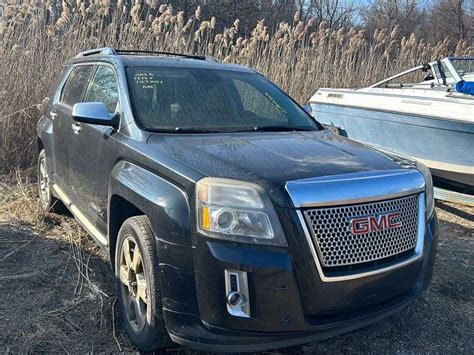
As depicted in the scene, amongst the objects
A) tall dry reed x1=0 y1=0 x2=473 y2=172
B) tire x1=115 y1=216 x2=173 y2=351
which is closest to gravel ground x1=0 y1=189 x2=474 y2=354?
tire x1=115 y1=216 x2=173 y2=351

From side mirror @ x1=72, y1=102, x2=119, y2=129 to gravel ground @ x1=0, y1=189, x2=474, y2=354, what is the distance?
3.99 ft

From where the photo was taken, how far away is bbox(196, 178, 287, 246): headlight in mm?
2312

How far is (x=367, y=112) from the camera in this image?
692cm

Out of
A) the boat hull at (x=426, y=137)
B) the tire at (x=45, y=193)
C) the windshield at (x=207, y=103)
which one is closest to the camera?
the windshield at (x=207, y=103)

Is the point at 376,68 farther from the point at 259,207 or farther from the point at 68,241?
the point at 259,207

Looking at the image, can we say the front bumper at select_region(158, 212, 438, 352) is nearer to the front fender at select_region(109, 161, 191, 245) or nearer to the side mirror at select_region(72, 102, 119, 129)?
the front fender at select_region(109, 161, 191, 245)

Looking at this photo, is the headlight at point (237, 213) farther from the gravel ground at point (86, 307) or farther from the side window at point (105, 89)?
the side window at point (105, 89)

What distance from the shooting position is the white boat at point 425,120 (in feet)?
18.7

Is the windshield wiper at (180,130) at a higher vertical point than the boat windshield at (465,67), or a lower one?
lower

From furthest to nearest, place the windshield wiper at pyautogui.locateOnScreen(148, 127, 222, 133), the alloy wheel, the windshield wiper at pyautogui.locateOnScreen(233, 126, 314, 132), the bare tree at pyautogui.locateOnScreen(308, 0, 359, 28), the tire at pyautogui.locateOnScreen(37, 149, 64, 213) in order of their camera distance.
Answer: the bare tree at pyautogui.locateOnScreen(308, 0, 359, 28), the tire at pyautogui.locateOnScreen(37, 149, 64, 213), the windshield wiper at pyautogui.locateOnScreen(233, 126, 314, 132), the windshield wiper at pyautogui.locateOnScreen(148, 127, 222, 133), the alloy wheel

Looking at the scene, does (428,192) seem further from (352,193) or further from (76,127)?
(76,127)

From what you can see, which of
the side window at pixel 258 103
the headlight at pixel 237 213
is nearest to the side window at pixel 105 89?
the side window at pixel 258 103

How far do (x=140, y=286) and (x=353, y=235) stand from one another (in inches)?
48.5

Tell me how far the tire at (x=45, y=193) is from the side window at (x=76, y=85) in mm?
800
